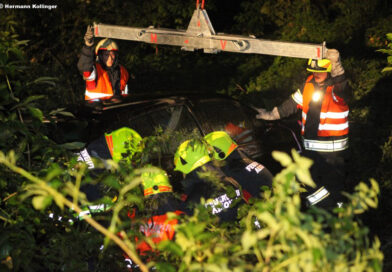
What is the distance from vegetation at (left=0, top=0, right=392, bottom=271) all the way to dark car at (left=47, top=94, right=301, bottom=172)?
0.45m

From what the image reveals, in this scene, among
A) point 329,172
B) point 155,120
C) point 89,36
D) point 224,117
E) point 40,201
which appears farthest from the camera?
point 329,172

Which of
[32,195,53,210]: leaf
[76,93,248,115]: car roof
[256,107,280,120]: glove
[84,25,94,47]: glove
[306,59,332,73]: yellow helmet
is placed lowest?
[256,107,280,120]: glove

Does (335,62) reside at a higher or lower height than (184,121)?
higher

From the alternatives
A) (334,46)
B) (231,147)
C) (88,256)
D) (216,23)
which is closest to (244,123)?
(231,147)

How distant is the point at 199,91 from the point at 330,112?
133cm

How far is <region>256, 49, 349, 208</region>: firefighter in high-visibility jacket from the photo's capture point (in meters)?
5.80

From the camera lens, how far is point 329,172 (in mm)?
6203

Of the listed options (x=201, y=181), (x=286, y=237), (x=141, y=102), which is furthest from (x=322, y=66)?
(x=286, y=237)

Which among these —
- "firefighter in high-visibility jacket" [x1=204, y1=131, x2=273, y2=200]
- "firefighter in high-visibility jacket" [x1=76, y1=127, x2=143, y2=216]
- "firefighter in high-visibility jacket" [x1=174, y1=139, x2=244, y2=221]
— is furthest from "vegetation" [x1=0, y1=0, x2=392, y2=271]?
"firefighter in high-visibility jacket" [x1=204, y1=131, x2=273, y2=200]

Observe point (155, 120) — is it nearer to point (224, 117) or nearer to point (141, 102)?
point (141, 102)

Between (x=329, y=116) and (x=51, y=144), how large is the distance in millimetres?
3553

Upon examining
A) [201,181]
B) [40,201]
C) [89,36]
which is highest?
[89,36]

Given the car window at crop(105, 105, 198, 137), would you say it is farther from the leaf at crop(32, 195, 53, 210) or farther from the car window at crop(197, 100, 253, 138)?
the leaf at crop(32, 195, 53, 210)

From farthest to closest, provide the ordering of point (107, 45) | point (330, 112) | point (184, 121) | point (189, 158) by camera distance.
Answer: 1. point (107, 45)
2. point (330, 112)
3. point (184, 121)
4. point (189, 158)
